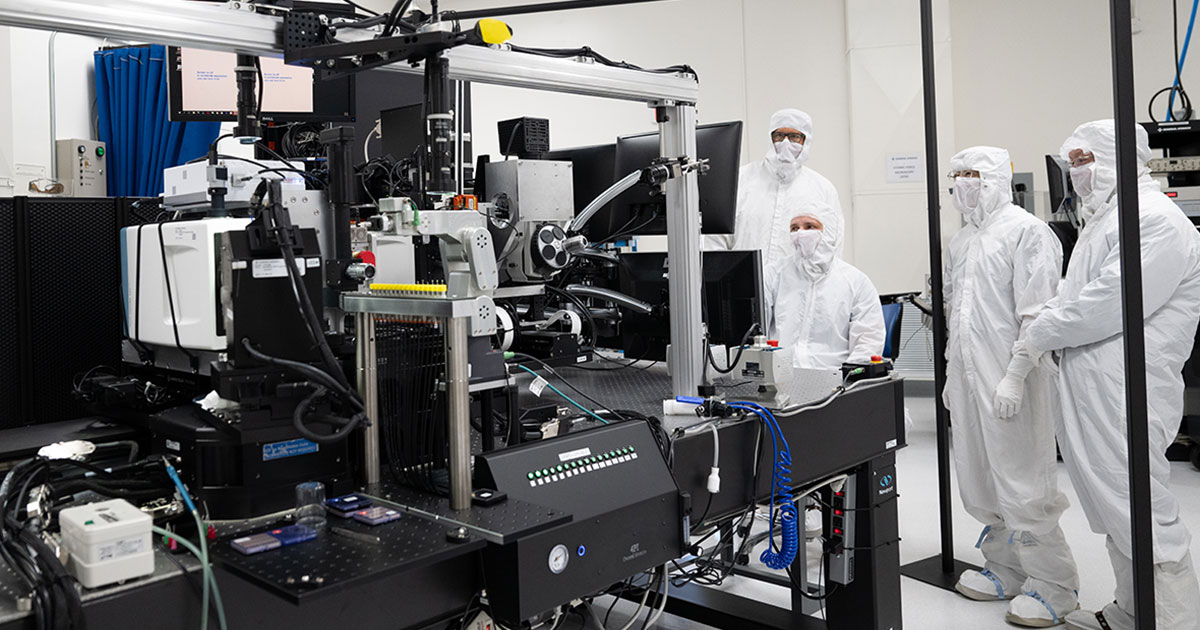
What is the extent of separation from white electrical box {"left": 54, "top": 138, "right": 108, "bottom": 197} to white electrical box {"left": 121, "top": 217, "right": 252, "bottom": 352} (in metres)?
2.71

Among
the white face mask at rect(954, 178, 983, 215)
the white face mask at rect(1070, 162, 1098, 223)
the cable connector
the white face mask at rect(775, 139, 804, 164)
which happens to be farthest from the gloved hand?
the cable connector

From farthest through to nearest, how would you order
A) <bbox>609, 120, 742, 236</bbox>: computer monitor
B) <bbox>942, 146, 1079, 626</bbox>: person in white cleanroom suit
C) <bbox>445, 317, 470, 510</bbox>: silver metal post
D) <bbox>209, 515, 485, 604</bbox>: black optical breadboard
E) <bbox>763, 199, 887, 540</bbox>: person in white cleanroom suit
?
1. <bbox>763, 199, 887, 540</bbox>: person in white cleanroom suit
2. <bbox>942, 146, 1079, 626</bbox>: person in white cleanroom suit
3. <bbox>609, 120, 742, 236</bbox>: computer monitor
4. <bbox>445, 317, 470, 510</bbox>: silver metal post
5. <bbox>209, 515, 485, 604</bbox>: black optical breadboard

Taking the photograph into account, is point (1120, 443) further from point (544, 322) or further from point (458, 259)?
point (458, 259)

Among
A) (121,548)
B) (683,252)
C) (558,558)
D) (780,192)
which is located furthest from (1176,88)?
(121,548)

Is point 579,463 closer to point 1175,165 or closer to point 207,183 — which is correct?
point 207,183

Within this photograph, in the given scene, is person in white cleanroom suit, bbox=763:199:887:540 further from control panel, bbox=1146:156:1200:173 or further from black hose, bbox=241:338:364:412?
black hose, bbox=241:338:364:412

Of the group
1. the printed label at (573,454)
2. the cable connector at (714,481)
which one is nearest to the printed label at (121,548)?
the printed label at (573,454)

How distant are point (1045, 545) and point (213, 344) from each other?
8.66 feet

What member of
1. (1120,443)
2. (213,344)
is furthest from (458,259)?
(1120,443)

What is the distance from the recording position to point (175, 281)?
4.90 feet

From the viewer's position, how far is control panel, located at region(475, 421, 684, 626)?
1.29 m

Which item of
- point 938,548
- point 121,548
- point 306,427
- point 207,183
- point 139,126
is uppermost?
point 139,126

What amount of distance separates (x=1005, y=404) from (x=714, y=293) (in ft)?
4.36

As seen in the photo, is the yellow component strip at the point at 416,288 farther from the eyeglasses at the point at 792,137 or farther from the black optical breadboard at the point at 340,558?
the eyeglasses at the point at 792,137
